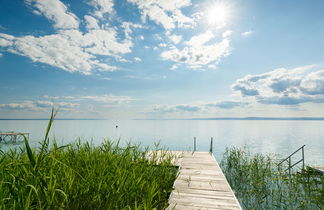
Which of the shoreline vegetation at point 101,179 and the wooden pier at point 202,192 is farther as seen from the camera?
the wooden pier at point 202,192

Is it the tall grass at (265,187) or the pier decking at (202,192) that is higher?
Result: the pier decking at (202,192)

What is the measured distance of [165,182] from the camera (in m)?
4.00

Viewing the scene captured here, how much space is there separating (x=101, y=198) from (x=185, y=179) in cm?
264

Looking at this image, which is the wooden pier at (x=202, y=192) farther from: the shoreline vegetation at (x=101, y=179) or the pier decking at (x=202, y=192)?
the shoreline vegetation at (x=101, y=179)

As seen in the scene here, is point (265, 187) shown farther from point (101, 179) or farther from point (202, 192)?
point (101, 179)

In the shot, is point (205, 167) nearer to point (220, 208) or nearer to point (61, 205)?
point (220, 208)

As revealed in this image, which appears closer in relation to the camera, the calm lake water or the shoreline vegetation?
the shoreline vegetation

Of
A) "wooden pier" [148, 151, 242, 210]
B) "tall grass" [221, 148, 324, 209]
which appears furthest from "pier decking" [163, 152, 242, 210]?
"tall grass" [221, 148, 324, 209]

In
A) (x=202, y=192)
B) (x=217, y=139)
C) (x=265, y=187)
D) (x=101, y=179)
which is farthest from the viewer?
(x=217, y=139)

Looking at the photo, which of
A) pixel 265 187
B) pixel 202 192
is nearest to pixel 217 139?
pixel 265 187

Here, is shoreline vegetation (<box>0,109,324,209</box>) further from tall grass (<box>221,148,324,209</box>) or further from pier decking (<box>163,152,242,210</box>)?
pier decking (<box>163,152,242,210</box>)


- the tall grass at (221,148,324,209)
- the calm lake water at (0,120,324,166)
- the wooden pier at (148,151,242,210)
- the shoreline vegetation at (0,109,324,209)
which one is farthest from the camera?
the calm lake water at (0,120,324,166)

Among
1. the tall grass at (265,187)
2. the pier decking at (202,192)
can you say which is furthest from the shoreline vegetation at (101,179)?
the pier decking at (202,192)

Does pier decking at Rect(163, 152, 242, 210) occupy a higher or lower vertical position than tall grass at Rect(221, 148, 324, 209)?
higher
